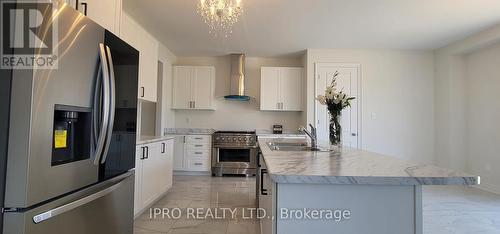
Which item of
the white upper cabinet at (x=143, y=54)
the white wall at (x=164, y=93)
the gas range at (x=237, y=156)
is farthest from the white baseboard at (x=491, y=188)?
the white wall at (x=164, y=93)

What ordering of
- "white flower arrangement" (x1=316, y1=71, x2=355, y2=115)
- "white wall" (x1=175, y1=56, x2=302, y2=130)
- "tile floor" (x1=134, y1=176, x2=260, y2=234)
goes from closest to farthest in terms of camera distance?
"white flower arrangement" (x1=316, y1=71, x2=355, y2=115), "tile floor" (x1=134, y1=176, x2=260, y2=234), "white wall" (x1=175, y1=56, x2=302, y2=130)

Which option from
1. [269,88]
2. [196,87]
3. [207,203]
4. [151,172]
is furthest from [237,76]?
[151,172]

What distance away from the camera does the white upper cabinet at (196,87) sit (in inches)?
216

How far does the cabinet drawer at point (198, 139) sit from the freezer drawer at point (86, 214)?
337cm

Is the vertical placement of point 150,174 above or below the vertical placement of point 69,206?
below

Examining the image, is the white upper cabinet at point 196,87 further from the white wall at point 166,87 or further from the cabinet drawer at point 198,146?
the cabinet drawer at point 198,146

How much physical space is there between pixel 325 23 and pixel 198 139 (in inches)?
122

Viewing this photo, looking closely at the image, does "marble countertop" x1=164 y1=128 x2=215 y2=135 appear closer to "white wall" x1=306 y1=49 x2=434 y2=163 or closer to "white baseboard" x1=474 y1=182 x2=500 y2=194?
"white wall" x1=306 y1=49 x2=434 y2=163

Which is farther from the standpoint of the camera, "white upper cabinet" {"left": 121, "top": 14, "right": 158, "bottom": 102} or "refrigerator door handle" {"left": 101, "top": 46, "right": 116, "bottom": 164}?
"white upper cabinet" {"left": 121, "top": 14, "right": 158, "bottom": 102}

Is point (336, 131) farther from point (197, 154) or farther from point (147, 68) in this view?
point (197, 154)

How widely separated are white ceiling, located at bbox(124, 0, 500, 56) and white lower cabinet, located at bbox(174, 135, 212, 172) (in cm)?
177

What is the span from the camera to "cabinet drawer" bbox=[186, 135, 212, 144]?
5.22 metres

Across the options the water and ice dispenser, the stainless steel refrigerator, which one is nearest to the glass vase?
the stainless steel refrigerator

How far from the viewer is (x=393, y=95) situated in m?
5.03
